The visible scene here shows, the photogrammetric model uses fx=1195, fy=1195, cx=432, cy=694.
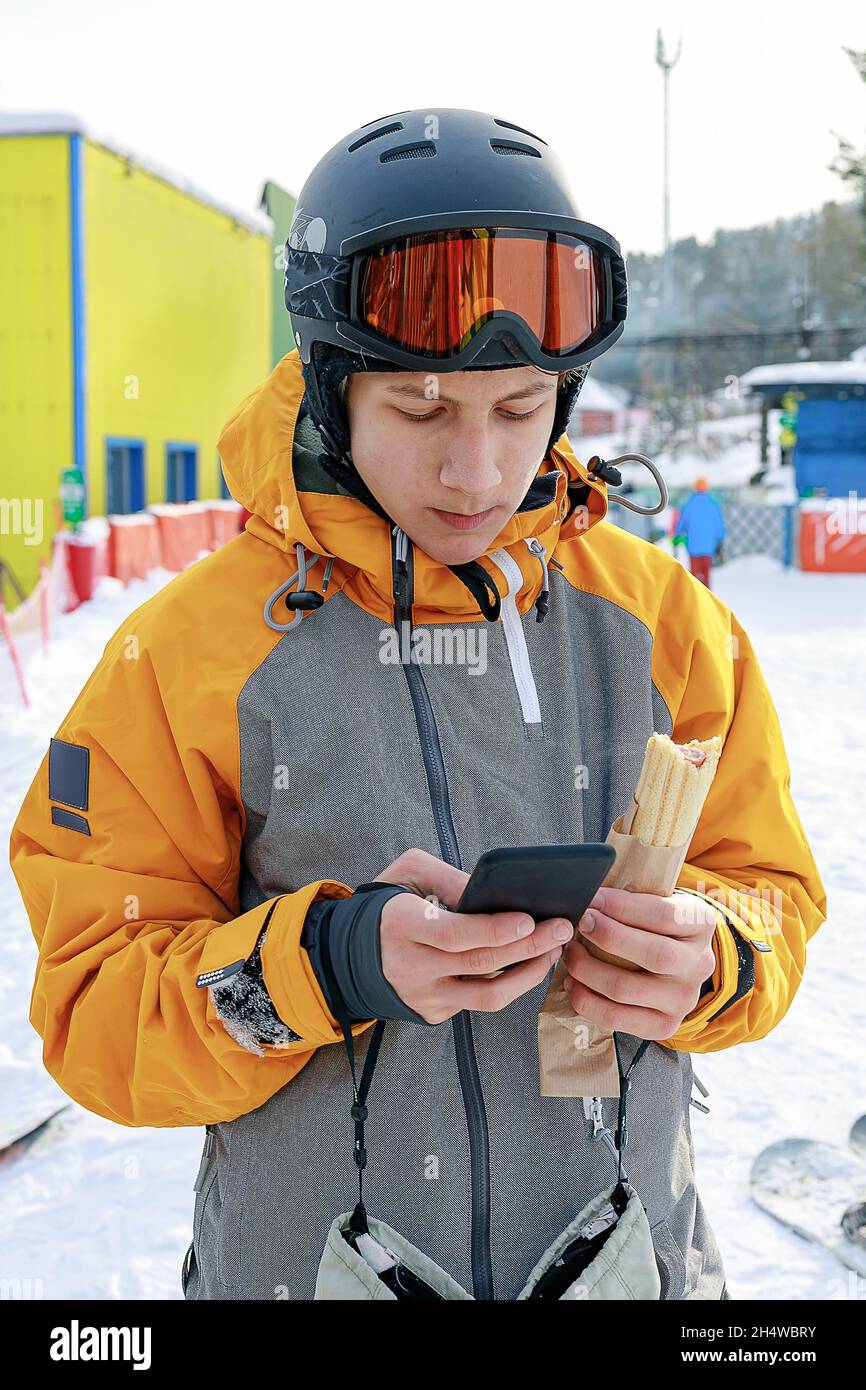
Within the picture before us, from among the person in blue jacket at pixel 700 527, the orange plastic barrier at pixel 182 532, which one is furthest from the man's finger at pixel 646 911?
the orange plastic barrier at pixel 182 532

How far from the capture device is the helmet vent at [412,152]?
1565mm

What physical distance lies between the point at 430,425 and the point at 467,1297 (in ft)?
3.53

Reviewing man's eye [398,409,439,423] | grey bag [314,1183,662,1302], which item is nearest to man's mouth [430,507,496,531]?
man's eye [398,409,439,423]

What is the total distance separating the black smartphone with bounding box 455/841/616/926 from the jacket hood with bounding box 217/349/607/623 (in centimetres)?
49

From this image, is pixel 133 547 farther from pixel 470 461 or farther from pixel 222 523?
pixel 470 461

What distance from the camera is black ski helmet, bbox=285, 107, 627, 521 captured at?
4.89ft

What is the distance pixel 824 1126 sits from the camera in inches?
155

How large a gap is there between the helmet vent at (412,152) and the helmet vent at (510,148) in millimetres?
83

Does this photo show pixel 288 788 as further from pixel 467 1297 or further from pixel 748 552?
pixel 748 552

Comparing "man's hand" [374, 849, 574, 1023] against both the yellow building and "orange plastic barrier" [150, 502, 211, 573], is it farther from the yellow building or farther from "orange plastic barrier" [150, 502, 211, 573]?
"orange plastic barrier" [150, 502, 211, 573]

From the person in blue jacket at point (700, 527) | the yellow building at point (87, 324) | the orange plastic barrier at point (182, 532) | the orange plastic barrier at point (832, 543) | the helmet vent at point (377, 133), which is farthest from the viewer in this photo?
the orange plastic barrier at point (832, 543)

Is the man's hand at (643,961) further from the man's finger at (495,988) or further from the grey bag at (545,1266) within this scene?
the grey bag at (545,1266)
